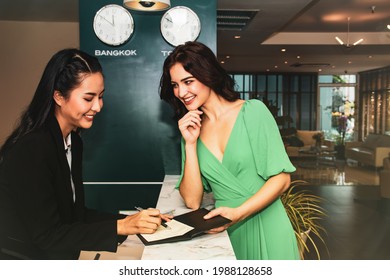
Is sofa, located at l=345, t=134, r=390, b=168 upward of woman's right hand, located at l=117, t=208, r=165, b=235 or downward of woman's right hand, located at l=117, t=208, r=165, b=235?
downward

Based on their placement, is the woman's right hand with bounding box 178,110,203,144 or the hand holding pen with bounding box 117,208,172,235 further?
the woman's right hand with bounding box 178,110,203,144

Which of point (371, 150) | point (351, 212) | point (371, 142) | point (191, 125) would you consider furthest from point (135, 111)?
point (371, 142)

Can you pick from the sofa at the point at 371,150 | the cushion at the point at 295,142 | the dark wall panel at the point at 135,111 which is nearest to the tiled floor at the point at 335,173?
the sofa at the point at 371,150

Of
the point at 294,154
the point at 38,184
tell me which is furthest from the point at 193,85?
the point at 294,154

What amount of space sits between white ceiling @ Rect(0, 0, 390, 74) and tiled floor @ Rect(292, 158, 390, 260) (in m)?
2.50

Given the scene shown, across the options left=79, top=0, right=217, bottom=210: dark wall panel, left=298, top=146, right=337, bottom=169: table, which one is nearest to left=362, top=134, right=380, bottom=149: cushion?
left=298, top=146, right=337, bottom=169: table

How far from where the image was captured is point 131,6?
2980 millimetres

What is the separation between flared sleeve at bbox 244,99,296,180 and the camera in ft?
5.26

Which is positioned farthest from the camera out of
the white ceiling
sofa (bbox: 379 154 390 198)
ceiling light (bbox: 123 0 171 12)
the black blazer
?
sofa (bbox: 379 154 390 198)

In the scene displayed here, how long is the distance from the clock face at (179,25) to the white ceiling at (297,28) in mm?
1177

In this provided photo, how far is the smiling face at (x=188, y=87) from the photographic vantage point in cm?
168

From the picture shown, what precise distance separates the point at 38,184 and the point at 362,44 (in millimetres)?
8461

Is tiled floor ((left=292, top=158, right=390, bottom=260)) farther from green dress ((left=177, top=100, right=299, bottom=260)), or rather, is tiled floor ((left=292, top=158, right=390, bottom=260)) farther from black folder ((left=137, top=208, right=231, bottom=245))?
black folder ((left=137, top=208, right=231, bottom=245))

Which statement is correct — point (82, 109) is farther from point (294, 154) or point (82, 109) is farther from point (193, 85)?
point (294, 154)
